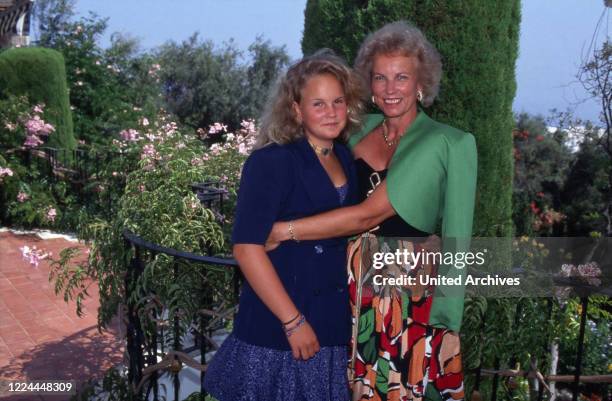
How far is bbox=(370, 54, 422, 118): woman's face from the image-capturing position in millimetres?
2188

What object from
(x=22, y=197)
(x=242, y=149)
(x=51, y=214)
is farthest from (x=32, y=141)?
(x=242, y=149)

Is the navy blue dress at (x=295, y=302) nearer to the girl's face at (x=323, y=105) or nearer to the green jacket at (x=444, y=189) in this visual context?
the girl's face at (x=323, y=105)

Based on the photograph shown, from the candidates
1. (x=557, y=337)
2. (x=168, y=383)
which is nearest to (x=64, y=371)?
(x=168, y=383)

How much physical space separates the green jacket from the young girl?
7.9 inches

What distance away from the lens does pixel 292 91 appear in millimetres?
1957

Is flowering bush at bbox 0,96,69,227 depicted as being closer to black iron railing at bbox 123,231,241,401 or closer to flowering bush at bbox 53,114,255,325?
flowering bush at bbox 53,114,255,325

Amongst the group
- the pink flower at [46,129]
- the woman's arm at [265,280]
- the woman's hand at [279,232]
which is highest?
the pink flower at [46,129]

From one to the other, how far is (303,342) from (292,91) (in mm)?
803

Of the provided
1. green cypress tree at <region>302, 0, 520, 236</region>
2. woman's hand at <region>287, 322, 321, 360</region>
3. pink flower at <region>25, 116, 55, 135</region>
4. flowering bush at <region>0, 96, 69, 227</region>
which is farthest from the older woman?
pink flower at <region>25, 116, 55, 135</region>

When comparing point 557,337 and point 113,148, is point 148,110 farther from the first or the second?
point 557,337

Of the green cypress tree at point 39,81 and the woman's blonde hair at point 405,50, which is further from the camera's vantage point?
the green cypress tree at point 39,81

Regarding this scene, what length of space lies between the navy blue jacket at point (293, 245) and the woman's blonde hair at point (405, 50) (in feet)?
1.66

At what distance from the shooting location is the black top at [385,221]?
2.15 metres

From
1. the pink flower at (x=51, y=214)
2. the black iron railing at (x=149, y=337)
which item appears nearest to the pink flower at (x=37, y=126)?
the pink flower at (x=51, y=214)
